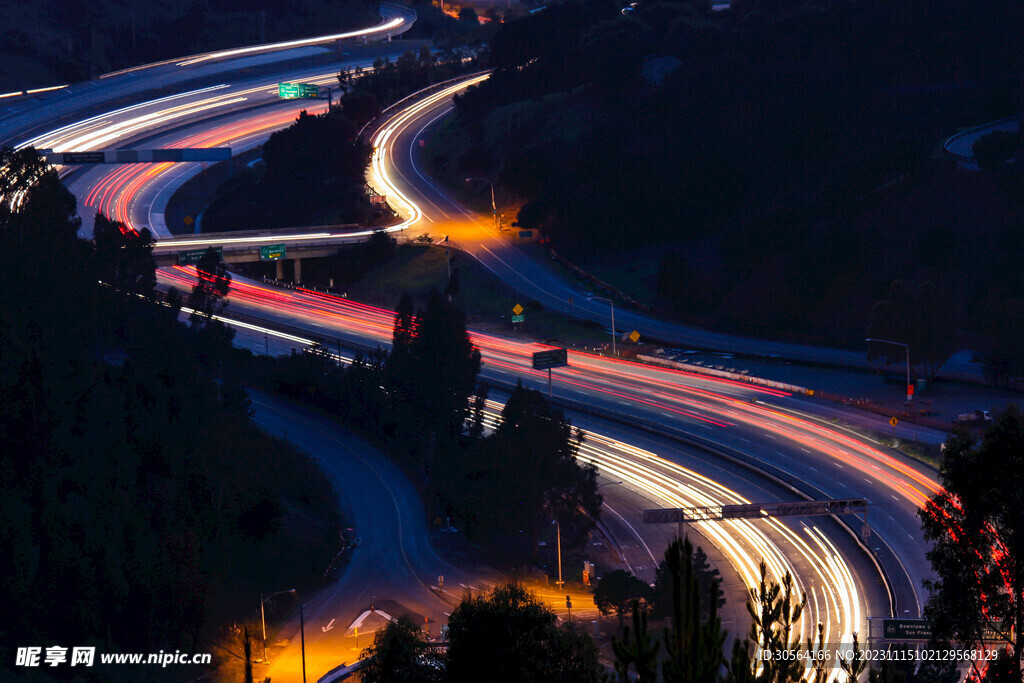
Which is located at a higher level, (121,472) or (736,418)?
(736,418)

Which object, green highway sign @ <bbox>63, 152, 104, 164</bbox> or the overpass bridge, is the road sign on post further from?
green highway sign @ <bbox>63, 152, 104, 164</bbox>

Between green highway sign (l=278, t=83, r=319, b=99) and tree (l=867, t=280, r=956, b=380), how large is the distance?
324 ft

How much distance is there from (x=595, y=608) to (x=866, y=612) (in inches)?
434

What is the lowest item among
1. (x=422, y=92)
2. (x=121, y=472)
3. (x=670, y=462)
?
(x=121, y=472)

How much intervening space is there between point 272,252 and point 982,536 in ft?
269

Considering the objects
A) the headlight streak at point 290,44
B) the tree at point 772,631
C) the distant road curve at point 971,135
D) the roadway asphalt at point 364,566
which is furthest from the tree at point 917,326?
the headlight streak at point 290,44

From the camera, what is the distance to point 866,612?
4619 centimetres

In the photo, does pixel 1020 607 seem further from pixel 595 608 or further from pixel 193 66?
pixel 193 66

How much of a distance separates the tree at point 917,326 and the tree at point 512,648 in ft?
179

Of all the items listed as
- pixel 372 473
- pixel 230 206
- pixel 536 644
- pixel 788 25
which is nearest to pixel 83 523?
pixel 372 473

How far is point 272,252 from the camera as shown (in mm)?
99312

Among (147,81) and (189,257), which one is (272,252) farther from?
(147,81)

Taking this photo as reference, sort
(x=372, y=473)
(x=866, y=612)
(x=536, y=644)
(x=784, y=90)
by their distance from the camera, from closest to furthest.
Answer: (x=536, y=644) < (x=866, y=612) < (x=372, y=473) < (x=784, y=90)

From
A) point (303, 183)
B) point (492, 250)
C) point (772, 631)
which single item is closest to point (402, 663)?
point (772, 631)
